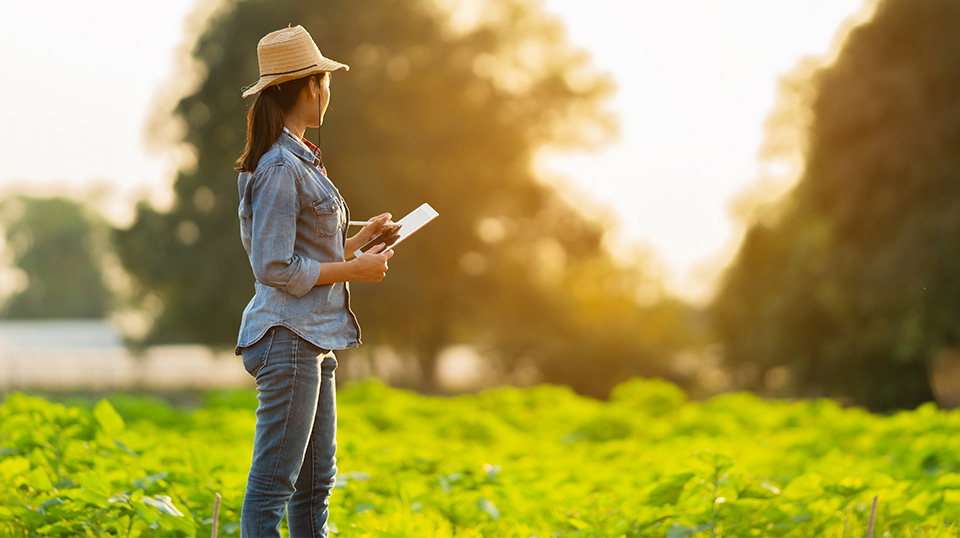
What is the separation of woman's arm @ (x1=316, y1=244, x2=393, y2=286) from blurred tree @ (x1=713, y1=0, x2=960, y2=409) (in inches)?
453

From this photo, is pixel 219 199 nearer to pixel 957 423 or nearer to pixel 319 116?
pixel 957 423

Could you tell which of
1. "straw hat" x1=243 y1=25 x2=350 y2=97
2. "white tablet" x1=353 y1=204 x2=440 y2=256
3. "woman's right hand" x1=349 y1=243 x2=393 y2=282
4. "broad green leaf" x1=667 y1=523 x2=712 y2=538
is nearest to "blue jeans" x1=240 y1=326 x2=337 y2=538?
"woman's right hand" x1=349 y1=243 x2=393 y2=282

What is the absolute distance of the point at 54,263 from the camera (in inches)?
2290

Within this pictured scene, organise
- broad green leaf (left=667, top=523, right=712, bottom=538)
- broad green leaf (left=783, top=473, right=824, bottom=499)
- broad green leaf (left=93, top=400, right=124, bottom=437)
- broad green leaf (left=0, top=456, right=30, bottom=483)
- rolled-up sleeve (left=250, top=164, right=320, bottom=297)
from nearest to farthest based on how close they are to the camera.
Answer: rolled-up sleeve (left=250, top=164, right=320, bottom=297), broad green leaf (left=667, top=523, right=712, bottom=538), broad green leaf (left=0, top=456, right=30, bottom=483), broad green leaf (left=783, top=473, right=824, bottom=499), broad green leaf (left=93, top=400, right=124, bottom=437)

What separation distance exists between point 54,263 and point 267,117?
202 feet

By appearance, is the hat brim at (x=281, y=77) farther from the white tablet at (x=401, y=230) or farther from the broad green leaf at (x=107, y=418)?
the broad green leaf at (x=107, y=418)

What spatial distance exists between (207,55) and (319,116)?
62.3ft

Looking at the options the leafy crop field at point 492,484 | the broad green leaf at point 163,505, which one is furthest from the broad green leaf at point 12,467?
the broad green leaf at point 163,505

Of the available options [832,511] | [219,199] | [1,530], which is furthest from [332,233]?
[219,199]

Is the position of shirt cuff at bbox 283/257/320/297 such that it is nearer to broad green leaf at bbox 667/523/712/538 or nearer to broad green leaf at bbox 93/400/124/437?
broad green leaf at bbox 667/523/712/538

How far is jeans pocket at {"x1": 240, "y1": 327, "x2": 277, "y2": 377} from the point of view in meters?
2.54

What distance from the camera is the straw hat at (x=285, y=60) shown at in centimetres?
266

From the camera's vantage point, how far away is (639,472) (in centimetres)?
438

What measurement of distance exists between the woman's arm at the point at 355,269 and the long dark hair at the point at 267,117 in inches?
14.8
